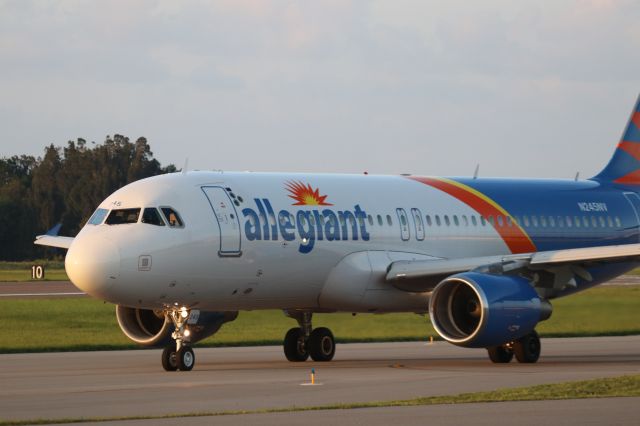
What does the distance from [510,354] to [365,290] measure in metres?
3.68

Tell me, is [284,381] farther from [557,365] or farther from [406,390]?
[557,365]

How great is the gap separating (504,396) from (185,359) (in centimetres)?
978

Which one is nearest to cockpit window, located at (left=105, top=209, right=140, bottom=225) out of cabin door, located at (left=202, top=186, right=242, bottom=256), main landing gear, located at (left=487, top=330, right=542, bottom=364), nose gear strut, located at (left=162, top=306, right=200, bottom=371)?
cabin door, located at (left=202, top=186, right=242, bottom=256)

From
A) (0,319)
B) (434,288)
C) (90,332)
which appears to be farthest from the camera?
(0,319)

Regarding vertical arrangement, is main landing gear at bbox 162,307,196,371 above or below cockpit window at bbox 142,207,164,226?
below

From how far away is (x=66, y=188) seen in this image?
142m

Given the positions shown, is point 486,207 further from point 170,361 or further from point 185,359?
point 170,361

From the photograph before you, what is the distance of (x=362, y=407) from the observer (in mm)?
Result: 20578

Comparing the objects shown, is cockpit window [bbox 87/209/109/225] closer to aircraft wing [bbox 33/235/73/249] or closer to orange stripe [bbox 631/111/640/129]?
aircraft wing [bbox 33/235/73/249]

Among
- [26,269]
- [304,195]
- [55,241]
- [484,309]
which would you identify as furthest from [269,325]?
[26,269]

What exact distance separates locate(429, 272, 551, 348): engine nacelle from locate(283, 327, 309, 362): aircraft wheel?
170 inches

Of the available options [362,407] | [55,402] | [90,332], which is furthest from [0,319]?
[362,407]

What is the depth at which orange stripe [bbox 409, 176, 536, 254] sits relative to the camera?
36438 mm

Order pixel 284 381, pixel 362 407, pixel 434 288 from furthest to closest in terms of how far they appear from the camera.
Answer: pixel 434 288, pixel 284 381, pixel 362 407
